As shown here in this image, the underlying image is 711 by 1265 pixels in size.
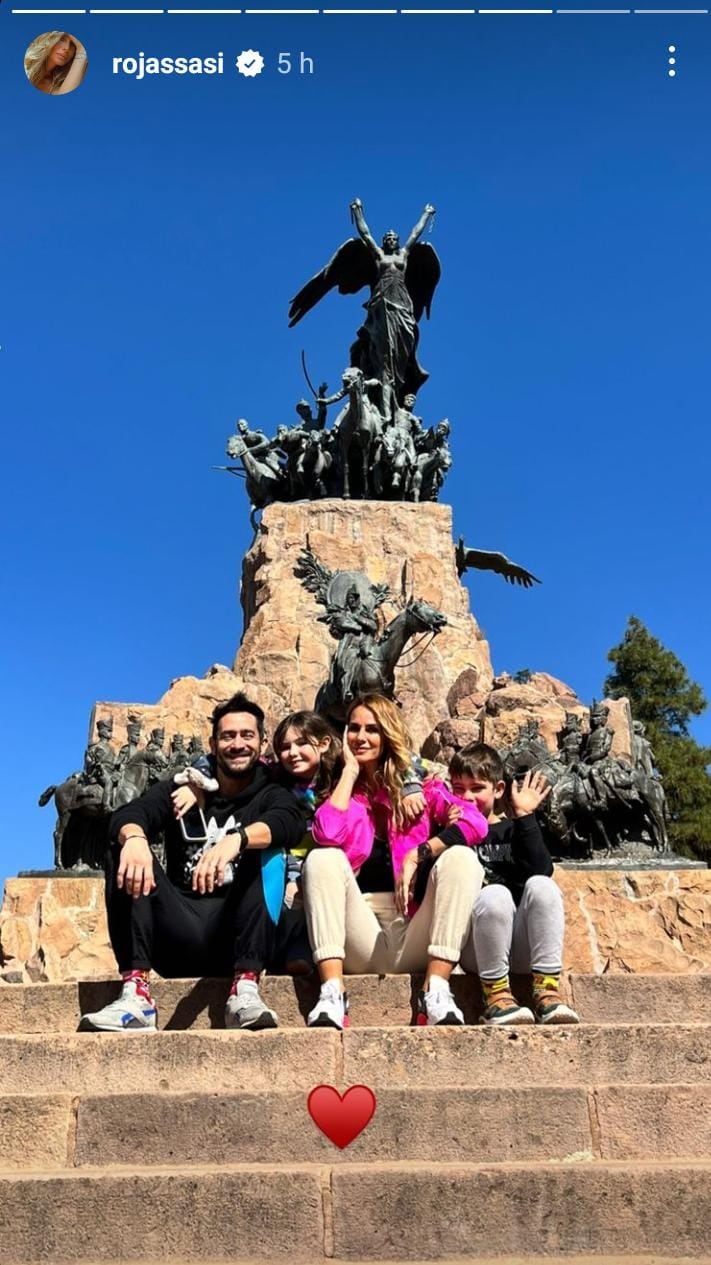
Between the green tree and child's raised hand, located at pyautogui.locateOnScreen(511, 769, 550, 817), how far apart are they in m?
25.1

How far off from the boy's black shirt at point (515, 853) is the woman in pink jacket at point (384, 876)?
0.38 ft

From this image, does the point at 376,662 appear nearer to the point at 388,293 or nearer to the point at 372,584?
the point at 372,584

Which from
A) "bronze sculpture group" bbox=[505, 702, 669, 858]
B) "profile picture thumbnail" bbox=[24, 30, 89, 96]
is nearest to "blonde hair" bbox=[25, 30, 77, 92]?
"profile picture thumbnail" bbox=[24, 30, 89, 96]

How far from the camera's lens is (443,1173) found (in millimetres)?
2539

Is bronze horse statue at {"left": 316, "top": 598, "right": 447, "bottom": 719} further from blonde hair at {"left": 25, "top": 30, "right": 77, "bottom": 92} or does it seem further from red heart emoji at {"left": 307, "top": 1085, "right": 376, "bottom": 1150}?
red heart emoji at {"left": 307, "top": 1085, "right": 376, "bottom": 1150}

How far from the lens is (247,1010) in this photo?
10.5ft

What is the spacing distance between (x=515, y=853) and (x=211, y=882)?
0.98 metres

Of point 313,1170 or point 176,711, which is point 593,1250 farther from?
point 176,711

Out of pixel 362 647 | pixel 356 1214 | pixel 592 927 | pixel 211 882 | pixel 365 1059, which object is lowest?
pixel 356 1214

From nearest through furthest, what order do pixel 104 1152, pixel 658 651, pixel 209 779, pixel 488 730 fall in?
pixel 104 1152
pixel 209 779
pixel 488 730
pixel 658 651

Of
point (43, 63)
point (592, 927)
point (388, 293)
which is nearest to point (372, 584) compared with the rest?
point (592, 927)

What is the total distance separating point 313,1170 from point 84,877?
7.86 m

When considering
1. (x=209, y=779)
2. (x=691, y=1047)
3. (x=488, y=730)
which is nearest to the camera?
(x=691, y=1047)

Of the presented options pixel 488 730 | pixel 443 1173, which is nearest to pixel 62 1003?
pixel 443 1173
